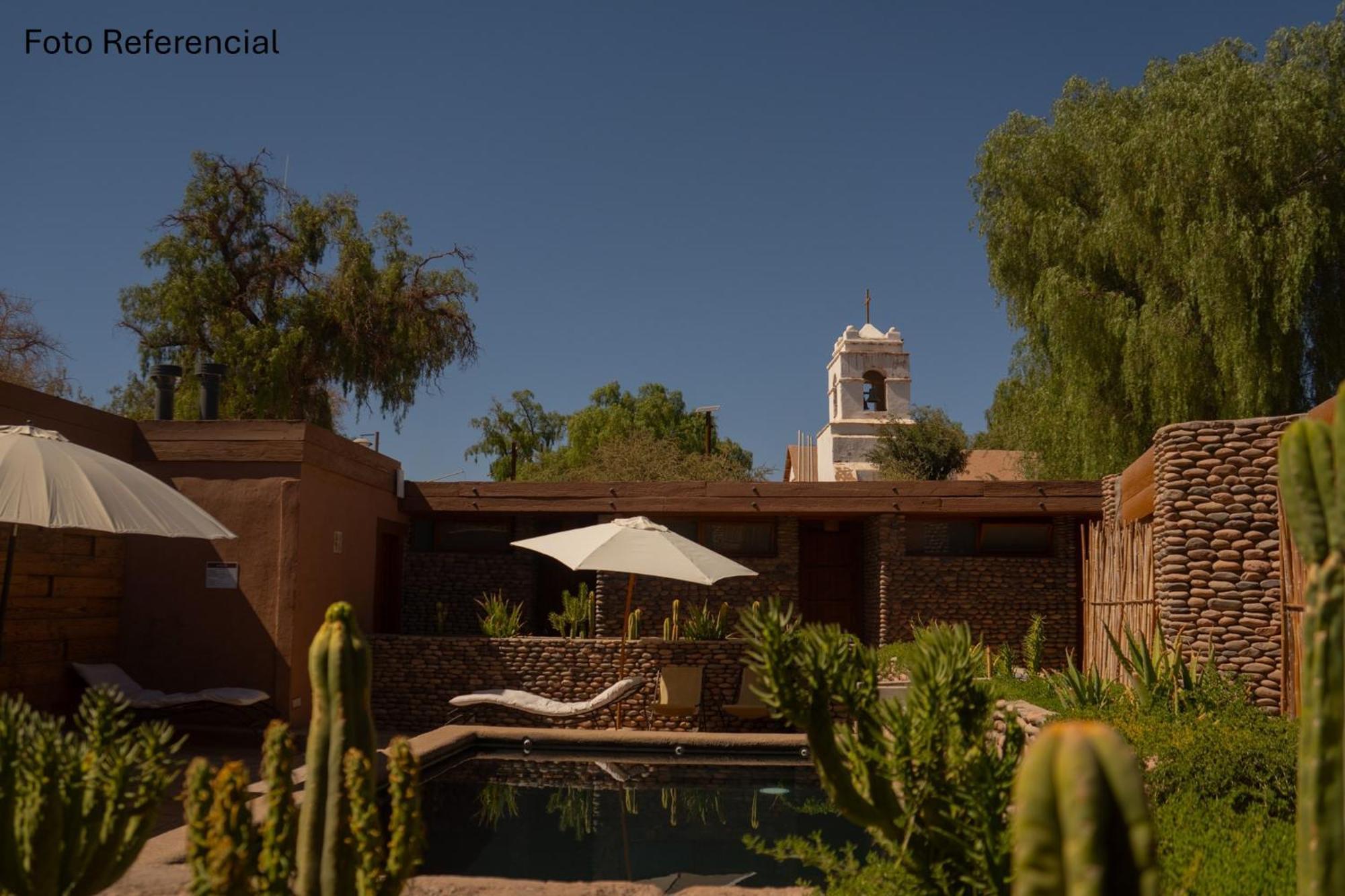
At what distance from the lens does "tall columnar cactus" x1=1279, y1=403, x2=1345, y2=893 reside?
1966mm

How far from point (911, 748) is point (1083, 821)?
1.60 metres

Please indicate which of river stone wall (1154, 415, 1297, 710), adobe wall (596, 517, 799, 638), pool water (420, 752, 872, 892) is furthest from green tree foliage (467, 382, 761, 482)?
river stone wall (1154, 415, 1297, 710)

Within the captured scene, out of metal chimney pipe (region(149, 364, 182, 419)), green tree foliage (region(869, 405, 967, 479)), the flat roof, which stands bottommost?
the flat roof

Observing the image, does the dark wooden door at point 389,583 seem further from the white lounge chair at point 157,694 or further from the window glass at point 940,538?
the window glass at point 940,538

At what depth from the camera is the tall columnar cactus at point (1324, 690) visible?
197cm

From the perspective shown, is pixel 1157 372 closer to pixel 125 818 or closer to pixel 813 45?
pixel 813 45

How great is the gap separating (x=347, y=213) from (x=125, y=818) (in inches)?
905

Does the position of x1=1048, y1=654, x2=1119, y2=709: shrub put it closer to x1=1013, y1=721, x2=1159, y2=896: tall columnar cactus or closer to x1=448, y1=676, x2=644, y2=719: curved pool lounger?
x1=448, y1=676, x2=644, y2=719: curved pool lounger

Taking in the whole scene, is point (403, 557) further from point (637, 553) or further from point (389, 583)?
point (637, 553)

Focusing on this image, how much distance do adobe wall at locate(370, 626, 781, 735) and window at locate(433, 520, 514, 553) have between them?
4.24 meters

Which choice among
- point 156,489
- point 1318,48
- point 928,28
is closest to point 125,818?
point 156,489

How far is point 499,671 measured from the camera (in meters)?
12.6

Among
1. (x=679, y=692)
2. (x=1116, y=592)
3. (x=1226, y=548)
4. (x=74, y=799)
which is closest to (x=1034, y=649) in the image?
(x=1116, y=592)

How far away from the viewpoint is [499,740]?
420 inches
